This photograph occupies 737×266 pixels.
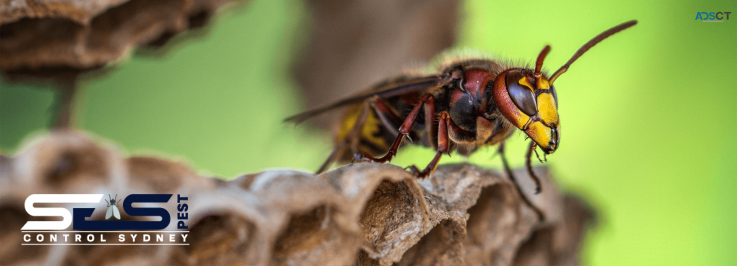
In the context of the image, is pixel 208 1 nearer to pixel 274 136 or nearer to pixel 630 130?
pixel 274 136

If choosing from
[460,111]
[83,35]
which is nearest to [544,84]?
[460,111]

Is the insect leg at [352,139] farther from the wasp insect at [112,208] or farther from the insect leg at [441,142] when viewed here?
the wasp insect at [112,208]

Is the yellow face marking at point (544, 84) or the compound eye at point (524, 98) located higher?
the yellow face marking at point (544, 84)

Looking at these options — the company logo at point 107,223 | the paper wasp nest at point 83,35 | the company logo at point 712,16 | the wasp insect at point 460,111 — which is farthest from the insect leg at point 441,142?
the company logo at point 712,16

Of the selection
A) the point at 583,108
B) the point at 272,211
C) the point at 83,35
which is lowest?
the point at 272,211

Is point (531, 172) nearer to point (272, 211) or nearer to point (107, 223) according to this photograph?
point (272, 211)
